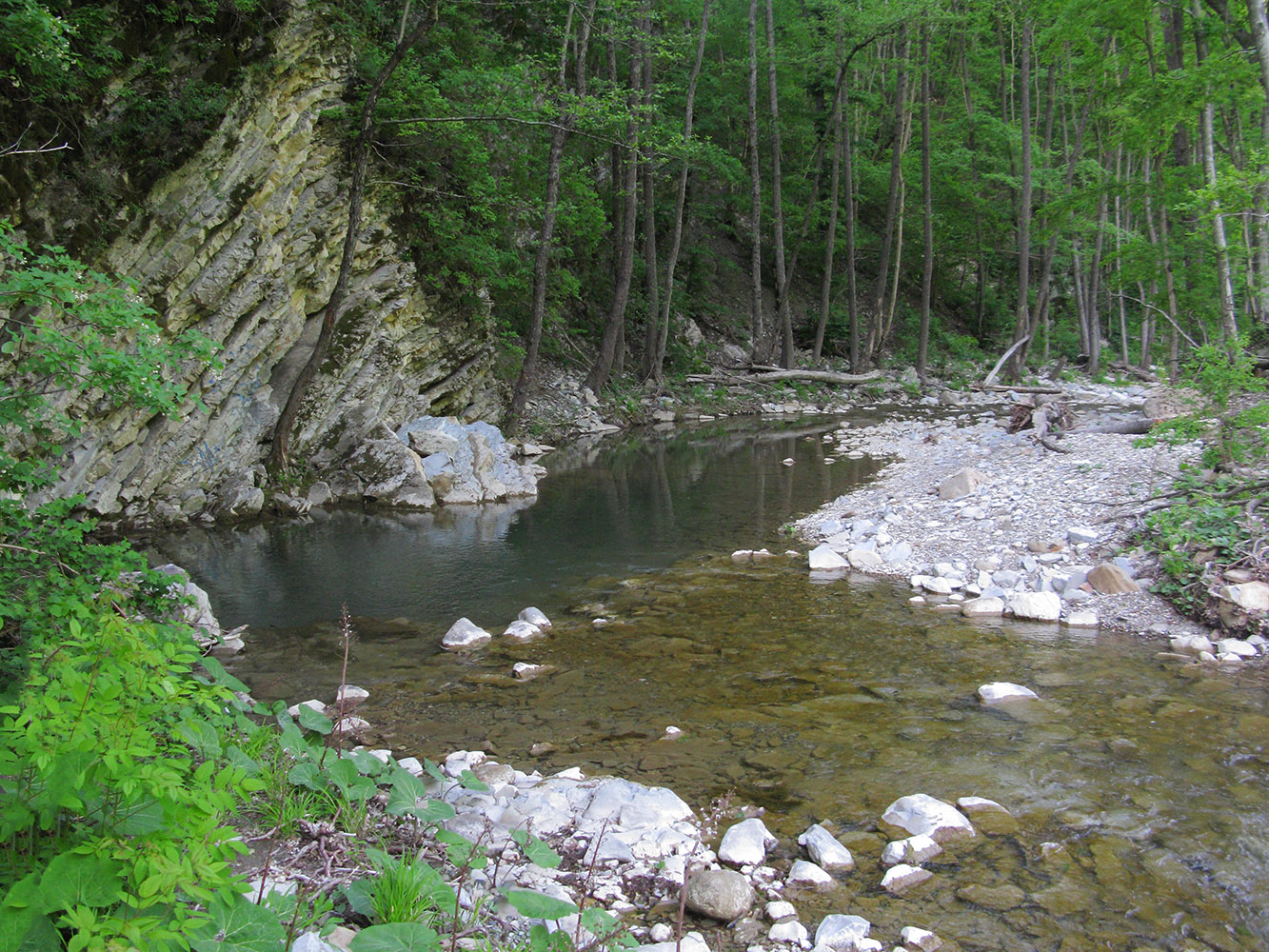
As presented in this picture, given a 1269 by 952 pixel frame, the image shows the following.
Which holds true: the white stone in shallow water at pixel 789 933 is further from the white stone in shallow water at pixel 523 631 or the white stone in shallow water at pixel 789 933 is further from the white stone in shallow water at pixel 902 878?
the white stone in shallow water at pixel 523 631

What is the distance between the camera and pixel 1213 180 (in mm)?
9641

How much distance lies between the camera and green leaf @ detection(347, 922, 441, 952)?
2104mm

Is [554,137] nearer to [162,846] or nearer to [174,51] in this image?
[174,51]

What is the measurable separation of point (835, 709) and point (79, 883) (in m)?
4.22

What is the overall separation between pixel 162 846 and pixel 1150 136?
1462 cm

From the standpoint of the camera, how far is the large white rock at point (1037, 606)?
647 centimetres

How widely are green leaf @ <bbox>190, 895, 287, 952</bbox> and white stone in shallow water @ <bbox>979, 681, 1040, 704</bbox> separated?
440 centimetres

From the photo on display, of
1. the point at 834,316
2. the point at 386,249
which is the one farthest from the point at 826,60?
the point at 386,249

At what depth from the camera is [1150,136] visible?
38.5ft

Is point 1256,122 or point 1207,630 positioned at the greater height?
point 1256,122

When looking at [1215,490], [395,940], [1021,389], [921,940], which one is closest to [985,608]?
[1215,490]

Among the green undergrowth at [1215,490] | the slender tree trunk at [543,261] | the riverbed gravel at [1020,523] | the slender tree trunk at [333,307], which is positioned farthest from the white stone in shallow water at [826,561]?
the slender tree trunk at [543,261]

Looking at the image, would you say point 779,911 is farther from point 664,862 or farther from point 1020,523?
point 1020,523

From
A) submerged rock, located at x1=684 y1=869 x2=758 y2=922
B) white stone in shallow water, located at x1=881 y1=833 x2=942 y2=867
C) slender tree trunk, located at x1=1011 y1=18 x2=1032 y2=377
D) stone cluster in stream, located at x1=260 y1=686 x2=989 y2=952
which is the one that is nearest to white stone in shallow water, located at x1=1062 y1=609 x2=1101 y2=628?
stone cluster in stream, located at x1=260 y1=686 x2=989 y2=952
